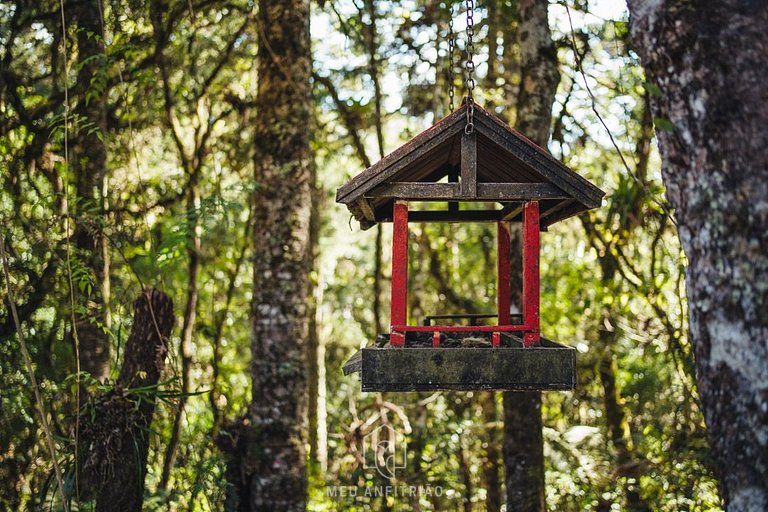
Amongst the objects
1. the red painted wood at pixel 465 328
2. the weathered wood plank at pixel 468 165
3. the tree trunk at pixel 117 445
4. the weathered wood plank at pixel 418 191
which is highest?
the weathered wood plank at pixel 468 165

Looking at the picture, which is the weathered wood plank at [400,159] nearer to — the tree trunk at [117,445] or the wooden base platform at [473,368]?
the wooden base platform at [473,368]

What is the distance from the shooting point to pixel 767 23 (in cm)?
220

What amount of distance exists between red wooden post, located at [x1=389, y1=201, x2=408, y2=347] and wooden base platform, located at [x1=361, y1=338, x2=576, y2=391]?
0.69 ft

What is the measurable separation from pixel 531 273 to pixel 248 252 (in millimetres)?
9157

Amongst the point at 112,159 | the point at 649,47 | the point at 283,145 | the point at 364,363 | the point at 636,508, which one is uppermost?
the point at 112,159

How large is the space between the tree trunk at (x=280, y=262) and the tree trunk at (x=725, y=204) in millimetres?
3722

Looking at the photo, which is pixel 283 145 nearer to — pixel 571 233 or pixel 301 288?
pixel 301 288

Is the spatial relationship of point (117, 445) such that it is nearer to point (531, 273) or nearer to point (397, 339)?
point (397, 339)

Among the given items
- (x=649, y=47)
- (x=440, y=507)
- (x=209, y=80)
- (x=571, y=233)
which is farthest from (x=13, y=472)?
(x=571, y=233)

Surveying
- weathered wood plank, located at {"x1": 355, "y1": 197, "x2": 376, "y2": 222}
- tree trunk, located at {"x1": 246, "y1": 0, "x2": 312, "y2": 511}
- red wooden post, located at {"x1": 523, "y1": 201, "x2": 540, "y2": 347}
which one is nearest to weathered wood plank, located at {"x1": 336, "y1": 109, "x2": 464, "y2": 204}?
weathered wood plank, located at {"x1": 355, "y1": 197, "x2": 376, "y2": 222}

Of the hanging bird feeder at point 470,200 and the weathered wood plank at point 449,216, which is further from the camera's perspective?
the weathered wood plank at point 449,216

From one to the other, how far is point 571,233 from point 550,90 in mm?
5197

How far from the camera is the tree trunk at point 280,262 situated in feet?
17.6

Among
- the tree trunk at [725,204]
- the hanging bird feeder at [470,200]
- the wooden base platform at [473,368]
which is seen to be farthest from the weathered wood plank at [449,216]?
the tree trunk at [725,204]
